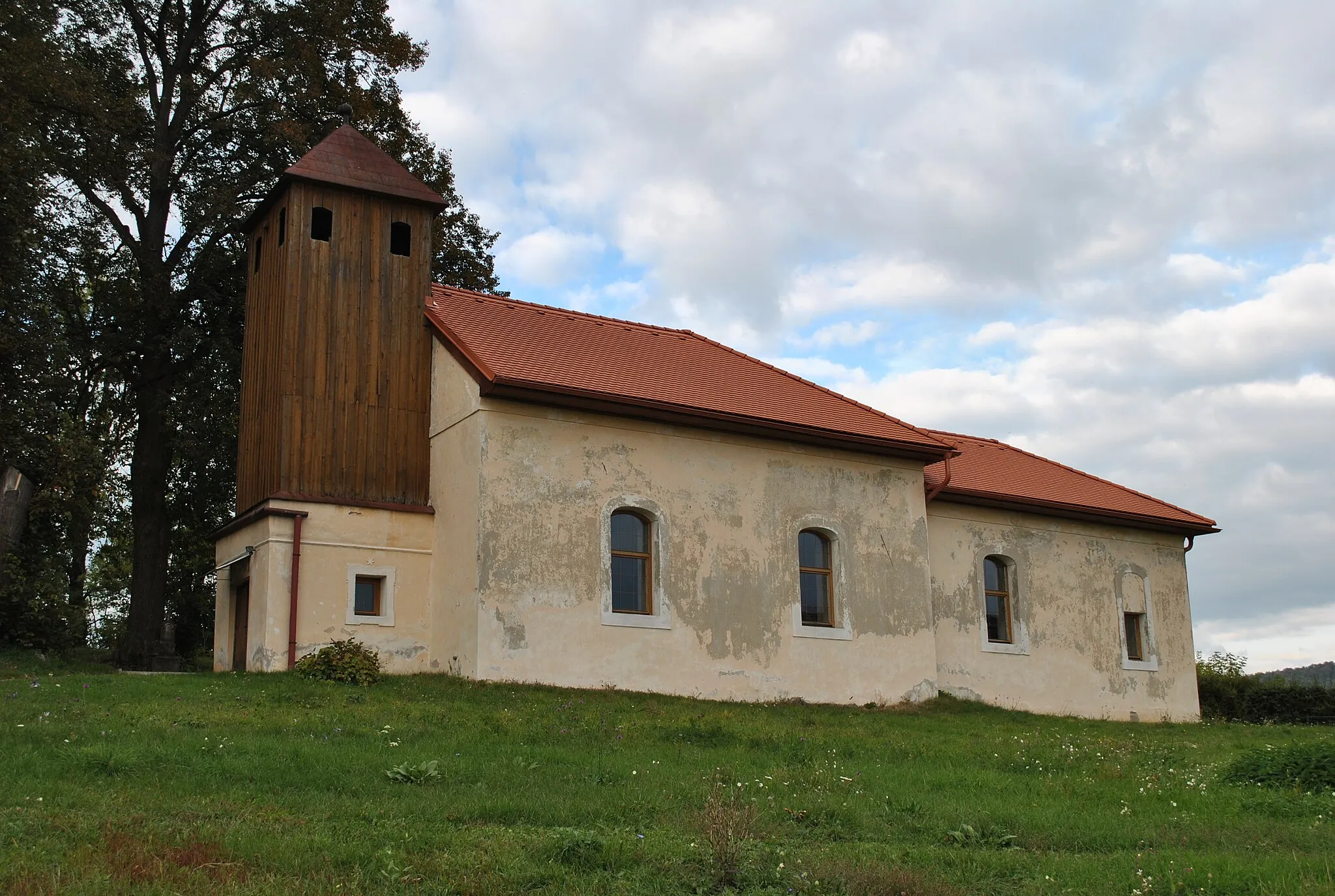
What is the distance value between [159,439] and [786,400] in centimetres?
1283

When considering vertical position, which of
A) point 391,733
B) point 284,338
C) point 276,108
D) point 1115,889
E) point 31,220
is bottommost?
point 1115,889

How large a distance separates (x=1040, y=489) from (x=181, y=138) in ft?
64.2

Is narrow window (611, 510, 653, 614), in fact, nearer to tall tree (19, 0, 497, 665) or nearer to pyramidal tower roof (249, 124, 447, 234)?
pyramidal tower roof (249, 124, 447, 234)

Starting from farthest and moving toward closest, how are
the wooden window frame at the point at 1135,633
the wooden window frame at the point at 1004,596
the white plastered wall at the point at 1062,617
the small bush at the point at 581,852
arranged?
the wooden window frame at the point at 1135,633 → the wooden window frame at the point at 1004,596 → the white plastered wall at the point at 1062,617 → the small bush at the point at 581,852

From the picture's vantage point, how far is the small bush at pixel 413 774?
33.1 ft

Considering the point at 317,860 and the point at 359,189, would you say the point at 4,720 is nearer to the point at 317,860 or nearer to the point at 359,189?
the point at 317,860

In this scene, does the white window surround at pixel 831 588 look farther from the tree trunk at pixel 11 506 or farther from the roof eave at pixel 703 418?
the tree trunk at pixel 11 506

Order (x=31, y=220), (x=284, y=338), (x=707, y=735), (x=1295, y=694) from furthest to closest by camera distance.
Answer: (x=1295, y=694) → (x=31, y=220) → (x=284, y=338) → (x=707, y=735)

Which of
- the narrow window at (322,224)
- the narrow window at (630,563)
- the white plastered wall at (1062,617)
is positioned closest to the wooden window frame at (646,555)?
the narrow window at (630,563)

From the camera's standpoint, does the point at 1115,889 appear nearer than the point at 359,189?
Yes

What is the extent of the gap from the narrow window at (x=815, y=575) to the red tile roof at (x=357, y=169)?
869 cm

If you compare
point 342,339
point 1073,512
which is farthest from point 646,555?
point 1073,512

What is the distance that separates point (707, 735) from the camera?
14.1 metres

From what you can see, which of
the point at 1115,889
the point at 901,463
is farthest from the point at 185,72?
the point at 1115,889
